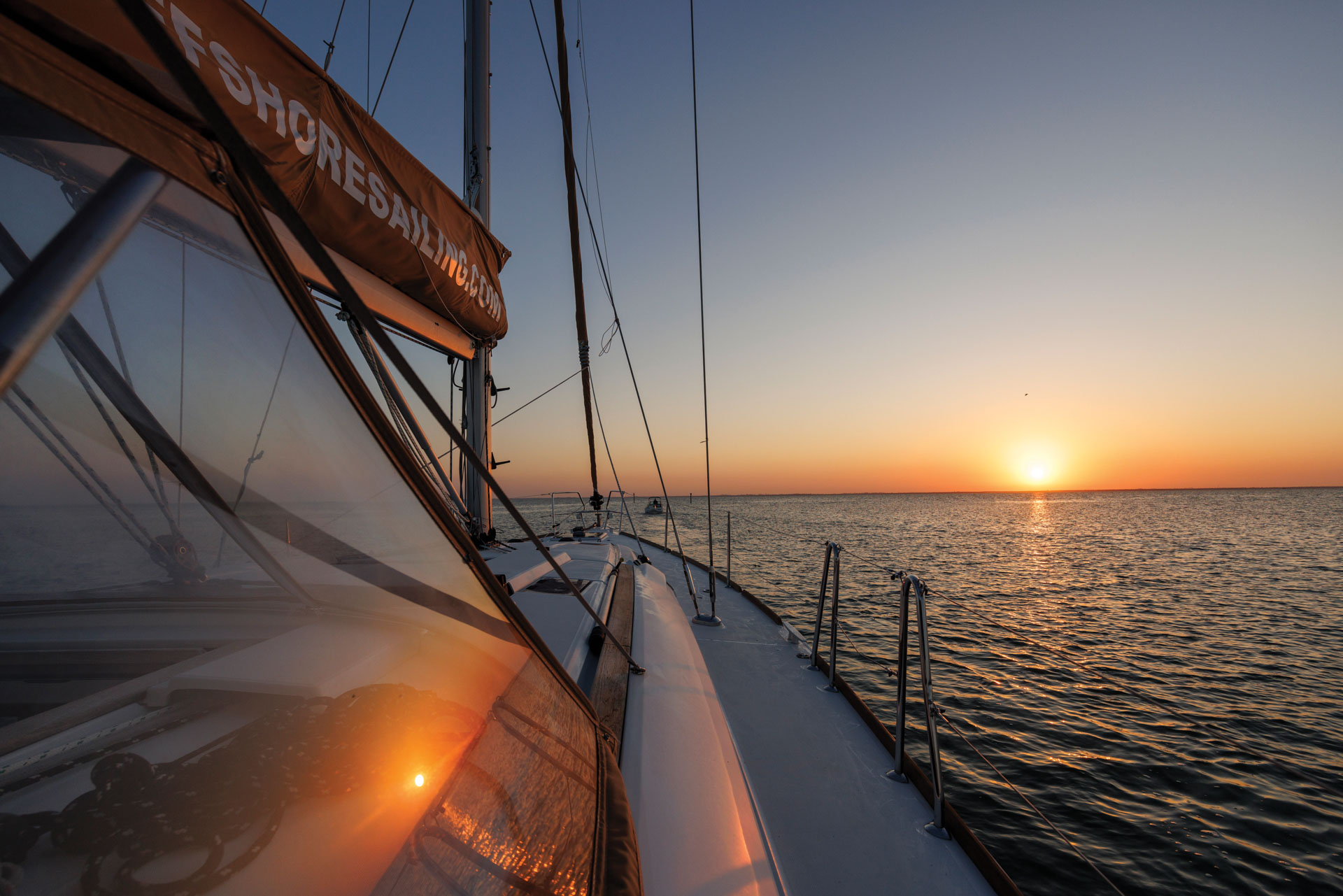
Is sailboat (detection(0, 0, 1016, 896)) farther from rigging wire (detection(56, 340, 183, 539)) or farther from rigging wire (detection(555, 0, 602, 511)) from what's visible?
rigging wire (detection(555, 0, 602, 511))

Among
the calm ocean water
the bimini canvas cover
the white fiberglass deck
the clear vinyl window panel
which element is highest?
the bimini canvas cover

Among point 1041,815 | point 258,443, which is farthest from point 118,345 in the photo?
point 1041,815

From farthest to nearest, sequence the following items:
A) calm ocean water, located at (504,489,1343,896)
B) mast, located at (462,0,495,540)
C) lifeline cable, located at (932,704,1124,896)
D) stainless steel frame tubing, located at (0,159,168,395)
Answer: mast, located at (462,0,495,540) → calm ocean water, located at (504,489,1343,896) → lifeline cable, located at (932,704,1124,896) → stainless steel frame tubing, located at (0,159,168,395)

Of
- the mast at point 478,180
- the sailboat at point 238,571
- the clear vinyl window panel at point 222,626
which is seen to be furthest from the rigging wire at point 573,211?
the clear vinyl window panel at point 222,626

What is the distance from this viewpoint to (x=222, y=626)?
4.47ft

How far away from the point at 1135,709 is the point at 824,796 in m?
6.75

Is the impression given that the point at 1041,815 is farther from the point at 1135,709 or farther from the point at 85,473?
the point at 1135,709

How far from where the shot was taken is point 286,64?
1.94 m

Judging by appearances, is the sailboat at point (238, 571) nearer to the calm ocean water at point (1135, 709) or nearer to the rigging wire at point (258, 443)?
the rigging wire at point (258, 443)

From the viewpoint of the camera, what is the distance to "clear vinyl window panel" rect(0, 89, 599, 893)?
2.96 feet

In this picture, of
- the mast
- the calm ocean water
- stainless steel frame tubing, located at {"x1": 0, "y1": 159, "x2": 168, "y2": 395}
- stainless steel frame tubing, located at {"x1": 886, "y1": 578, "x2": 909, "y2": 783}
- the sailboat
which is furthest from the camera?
the mast

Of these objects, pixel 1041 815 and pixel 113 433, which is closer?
pixel 113 433

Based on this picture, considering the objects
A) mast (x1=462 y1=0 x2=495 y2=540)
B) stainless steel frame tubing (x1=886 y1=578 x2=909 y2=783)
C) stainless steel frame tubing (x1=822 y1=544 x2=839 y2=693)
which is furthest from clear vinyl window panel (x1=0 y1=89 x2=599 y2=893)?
mast (x1=462 y1=0 x2=495 y2=540)

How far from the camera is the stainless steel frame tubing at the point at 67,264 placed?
2.55 feet
